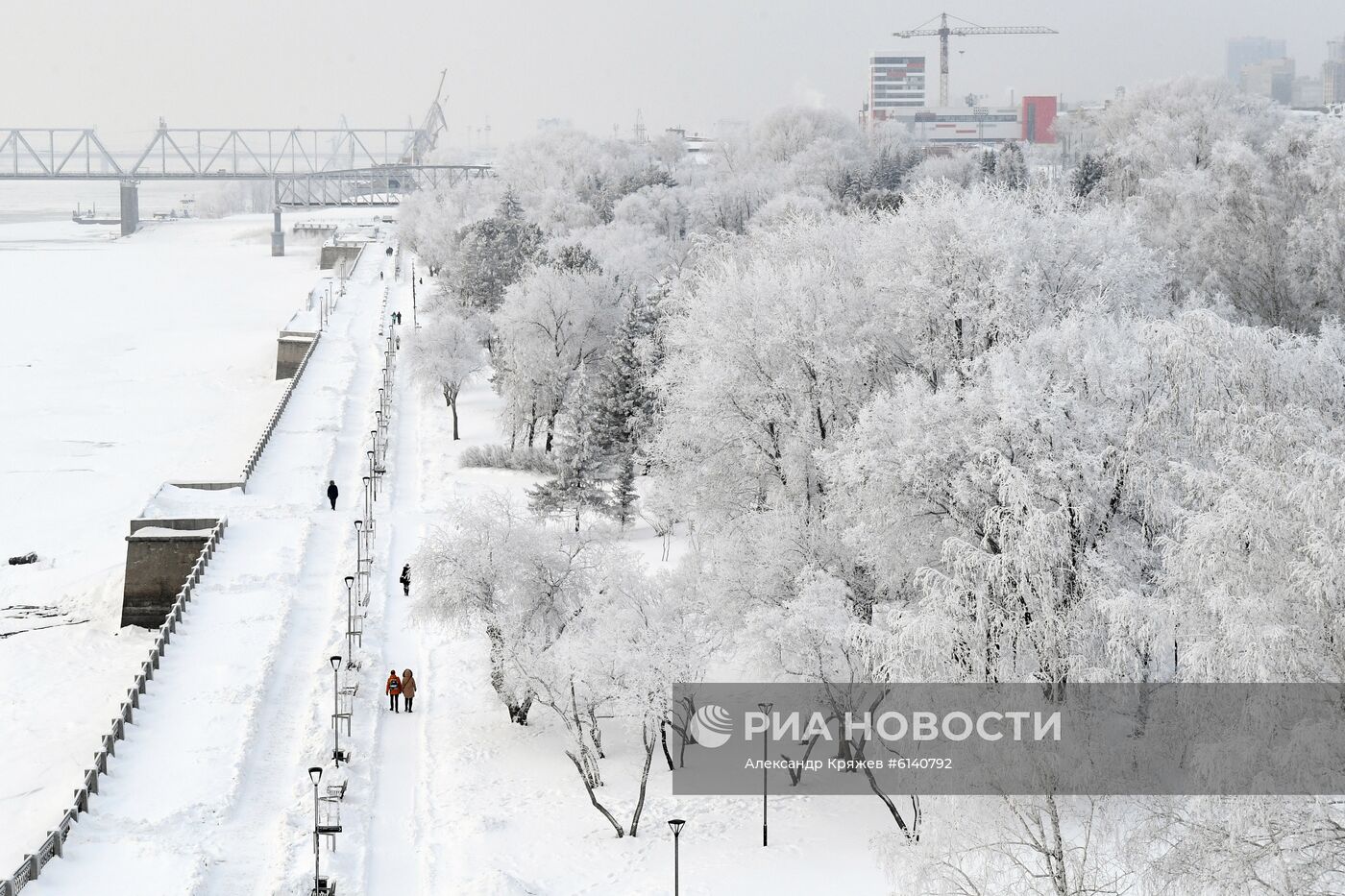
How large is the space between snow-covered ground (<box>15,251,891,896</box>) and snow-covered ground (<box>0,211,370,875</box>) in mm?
2368

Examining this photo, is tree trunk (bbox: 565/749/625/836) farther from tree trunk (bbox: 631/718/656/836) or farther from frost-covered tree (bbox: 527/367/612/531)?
frost-covered tree (bbox: 527/367/612/531)

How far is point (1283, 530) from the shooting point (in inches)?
720

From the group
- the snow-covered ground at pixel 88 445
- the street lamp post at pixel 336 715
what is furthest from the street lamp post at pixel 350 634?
the snow-covered ground at pixel 88 445

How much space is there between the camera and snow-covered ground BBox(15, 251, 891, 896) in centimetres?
1977

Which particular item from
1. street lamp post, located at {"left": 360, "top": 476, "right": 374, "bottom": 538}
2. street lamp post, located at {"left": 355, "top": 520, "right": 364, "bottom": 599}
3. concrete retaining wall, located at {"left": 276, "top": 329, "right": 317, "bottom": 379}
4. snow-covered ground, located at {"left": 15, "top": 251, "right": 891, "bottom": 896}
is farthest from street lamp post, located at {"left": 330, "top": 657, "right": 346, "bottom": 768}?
concrete retaining wall, located at {"left": 276, "top": 329, "right": 317, "bottom": 379}

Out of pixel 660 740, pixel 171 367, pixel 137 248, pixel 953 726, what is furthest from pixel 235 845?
pixel 137 248

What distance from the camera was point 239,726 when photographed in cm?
2420

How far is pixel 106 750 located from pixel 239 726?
251 centimetres

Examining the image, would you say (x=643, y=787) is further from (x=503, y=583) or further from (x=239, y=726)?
(x=239, y=726)

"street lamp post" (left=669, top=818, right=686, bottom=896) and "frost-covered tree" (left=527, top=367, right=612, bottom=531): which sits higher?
"frost-covered tree" (left=527, top=367, right=612, bottom=531)

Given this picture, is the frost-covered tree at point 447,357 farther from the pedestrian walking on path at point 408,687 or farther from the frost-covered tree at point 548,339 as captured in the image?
the pedestrian walking on path at point 408,687

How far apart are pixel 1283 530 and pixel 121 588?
26.1 meters

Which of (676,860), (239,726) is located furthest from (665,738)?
(239,726)

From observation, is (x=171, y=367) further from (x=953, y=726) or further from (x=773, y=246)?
(x=953, y=726)
